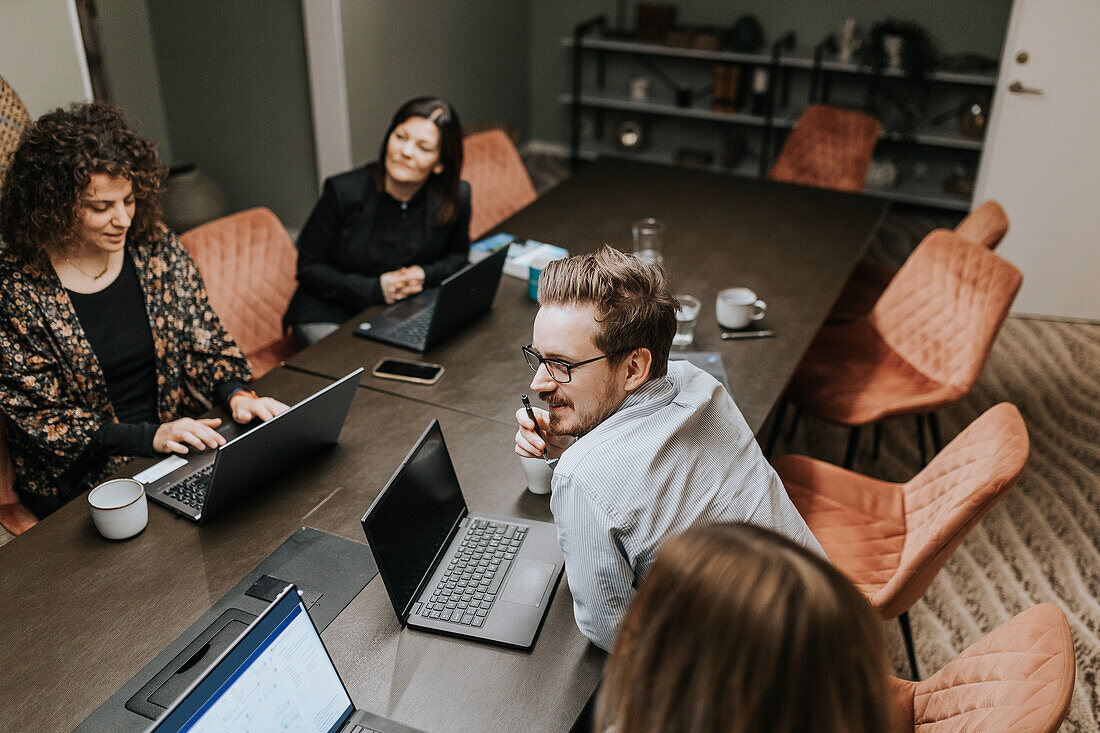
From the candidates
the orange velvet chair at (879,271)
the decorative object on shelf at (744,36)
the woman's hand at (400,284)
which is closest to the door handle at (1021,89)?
the orange velvet chair at (879,271)

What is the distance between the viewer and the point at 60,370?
2.02 metres

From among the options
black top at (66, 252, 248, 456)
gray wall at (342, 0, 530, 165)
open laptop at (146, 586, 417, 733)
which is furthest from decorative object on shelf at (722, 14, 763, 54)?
open laptop at (146, 586, 417, 733)

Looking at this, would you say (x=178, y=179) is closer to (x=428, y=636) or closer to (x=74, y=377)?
(x=74, y=377)

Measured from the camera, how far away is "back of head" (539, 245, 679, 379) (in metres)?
1.45

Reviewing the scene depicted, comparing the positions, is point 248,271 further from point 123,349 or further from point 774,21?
point 774,21

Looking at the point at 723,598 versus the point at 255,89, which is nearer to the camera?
the point at 723,598

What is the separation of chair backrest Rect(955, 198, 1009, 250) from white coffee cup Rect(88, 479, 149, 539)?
255 centimetres

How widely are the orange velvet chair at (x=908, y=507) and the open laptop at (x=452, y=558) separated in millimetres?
580

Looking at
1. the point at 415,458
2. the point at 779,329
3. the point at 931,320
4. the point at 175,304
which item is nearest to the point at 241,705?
the point at 415,458

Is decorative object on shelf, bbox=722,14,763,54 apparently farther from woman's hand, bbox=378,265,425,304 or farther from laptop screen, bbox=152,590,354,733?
laptop screen, bbox=152,590,354,733

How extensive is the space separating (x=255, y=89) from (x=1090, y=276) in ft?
13.9

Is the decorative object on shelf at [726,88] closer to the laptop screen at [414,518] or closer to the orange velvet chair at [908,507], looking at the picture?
the orange velvet chair at [908,507]

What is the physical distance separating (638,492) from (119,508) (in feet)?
3.02

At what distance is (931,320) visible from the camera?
2.76 metres
